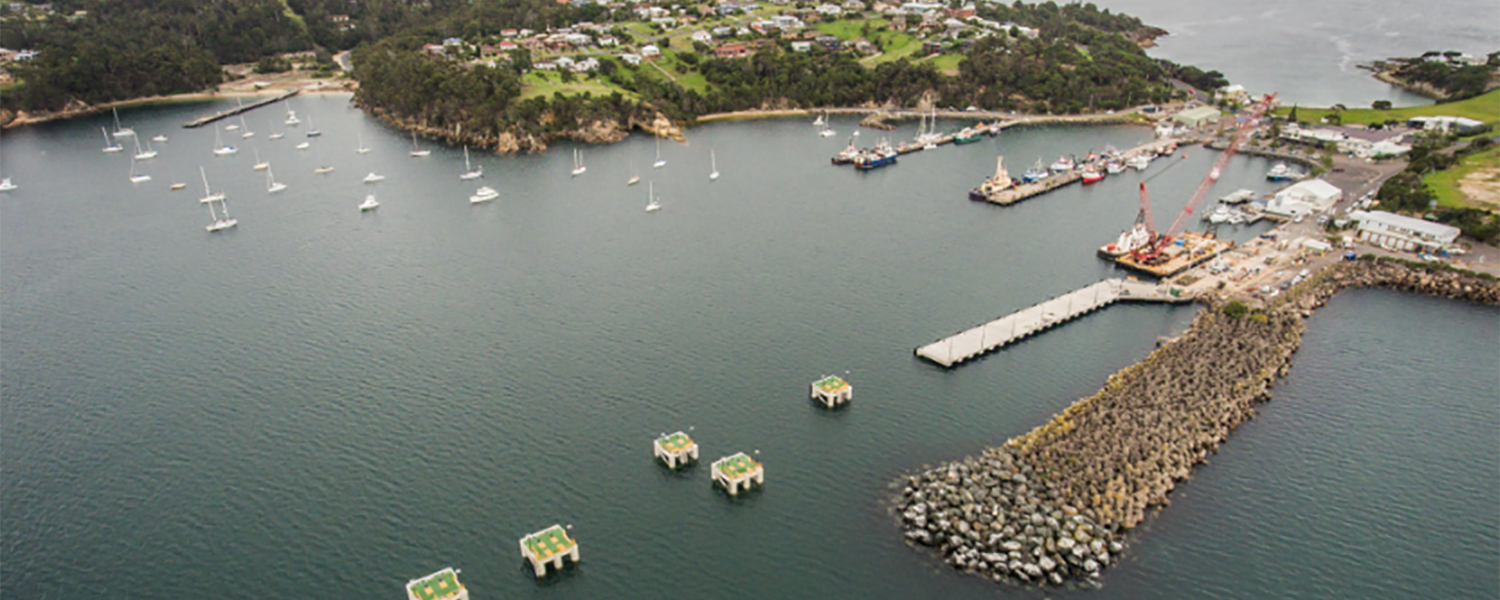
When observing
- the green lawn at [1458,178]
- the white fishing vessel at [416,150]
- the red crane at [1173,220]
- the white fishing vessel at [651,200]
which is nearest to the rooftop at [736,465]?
the red crane at [1173,220]

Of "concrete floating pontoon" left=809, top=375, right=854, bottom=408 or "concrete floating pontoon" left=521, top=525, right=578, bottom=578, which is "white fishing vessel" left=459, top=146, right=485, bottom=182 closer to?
"concrete floating pontoon" left=809, top=375, right=854, bottom=408

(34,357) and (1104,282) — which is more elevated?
(1104,282)

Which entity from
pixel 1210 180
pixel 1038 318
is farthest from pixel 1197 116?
pixel 1038 318

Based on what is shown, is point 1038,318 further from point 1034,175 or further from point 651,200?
point 651,200

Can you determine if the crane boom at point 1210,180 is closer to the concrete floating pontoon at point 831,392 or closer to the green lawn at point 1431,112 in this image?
the green lawn at point 1431,112

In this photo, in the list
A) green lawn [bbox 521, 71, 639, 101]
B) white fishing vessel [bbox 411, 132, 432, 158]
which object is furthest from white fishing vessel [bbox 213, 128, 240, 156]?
green lawn [bbox 521, 71, 639, 101]

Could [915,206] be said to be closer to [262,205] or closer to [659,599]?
[659,599]

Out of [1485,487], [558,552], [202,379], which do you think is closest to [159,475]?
[202,379]
